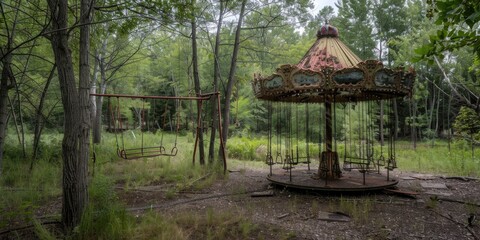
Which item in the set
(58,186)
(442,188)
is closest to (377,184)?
(442,188)

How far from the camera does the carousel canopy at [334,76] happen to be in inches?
251

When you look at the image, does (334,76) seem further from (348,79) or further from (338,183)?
(338,183)

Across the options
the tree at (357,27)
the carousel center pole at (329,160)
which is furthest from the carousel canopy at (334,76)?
the tree at (357,27)

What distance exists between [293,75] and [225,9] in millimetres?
4683

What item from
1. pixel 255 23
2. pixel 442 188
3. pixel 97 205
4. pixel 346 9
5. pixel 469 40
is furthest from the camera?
pixel 346 9

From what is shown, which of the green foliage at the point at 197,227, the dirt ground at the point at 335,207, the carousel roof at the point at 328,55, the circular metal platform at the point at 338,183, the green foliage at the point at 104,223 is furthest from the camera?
the carousel roof at the point at 328,55

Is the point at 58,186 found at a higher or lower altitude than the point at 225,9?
lower

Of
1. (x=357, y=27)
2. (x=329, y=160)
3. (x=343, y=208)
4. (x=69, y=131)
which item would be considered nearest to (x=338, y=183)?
(x=329, y=160)

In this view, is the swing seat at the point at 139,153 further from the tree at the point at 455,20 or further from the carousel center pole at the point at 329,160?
the tree at the point at 455,20

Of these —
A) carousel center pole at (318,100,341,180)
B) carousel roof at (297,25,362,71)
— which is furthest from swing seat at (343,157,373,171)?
carousel roof at (297,25,362,71)

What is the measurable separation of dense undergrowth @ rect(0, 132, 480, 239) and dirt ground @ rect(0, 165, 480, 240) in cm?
39

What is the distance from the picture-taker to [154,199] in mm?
6543

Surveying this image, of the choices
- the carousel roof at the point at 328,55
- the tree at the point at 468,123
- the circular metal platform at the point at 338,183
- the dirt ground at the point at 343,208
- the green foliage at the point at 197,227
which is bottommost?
the dirt ground at the point at 343,208

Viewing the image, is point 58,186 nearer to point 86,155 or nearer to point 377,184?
point 86,155
